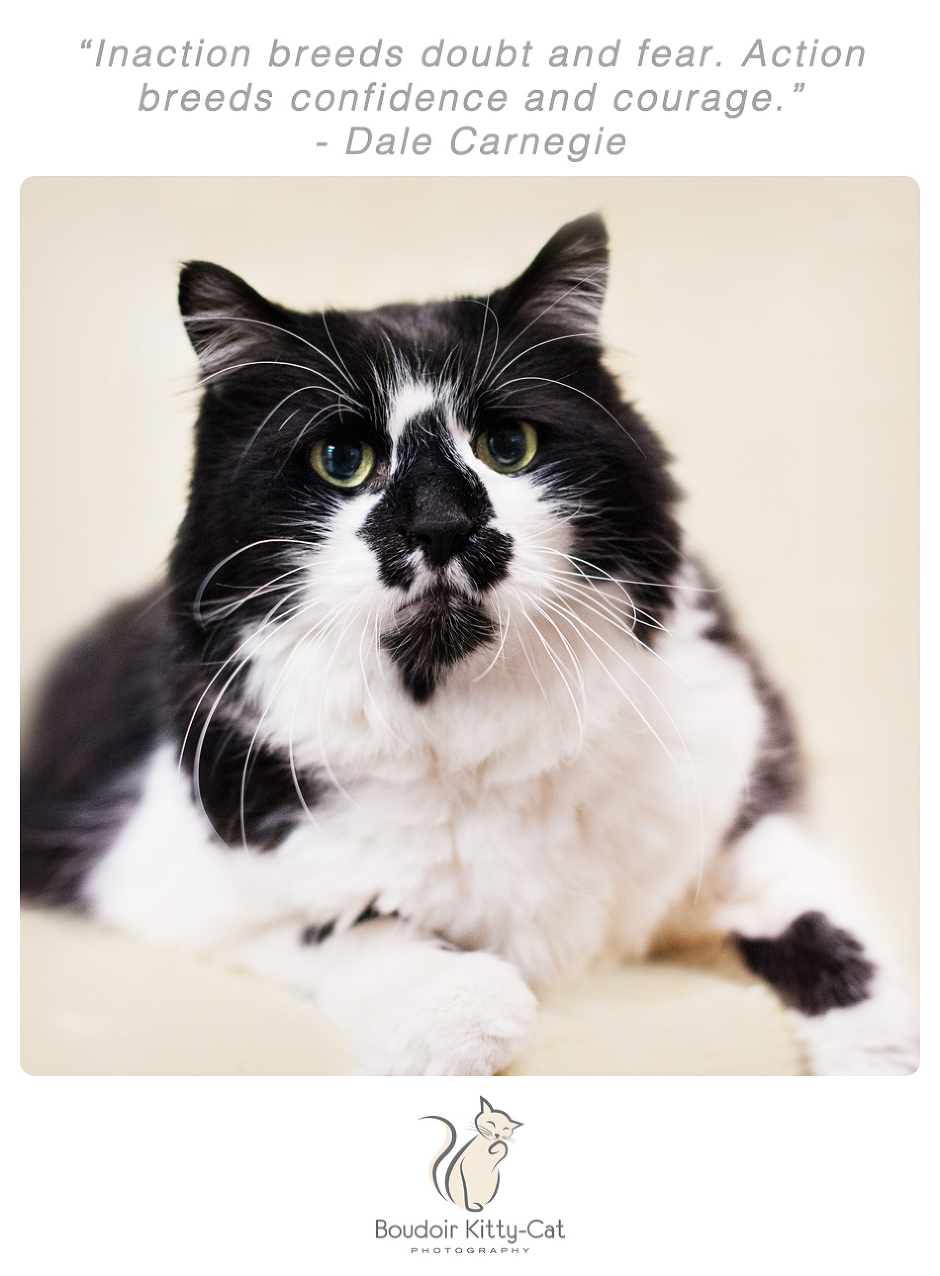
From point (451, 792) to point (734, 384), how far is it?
74 cm

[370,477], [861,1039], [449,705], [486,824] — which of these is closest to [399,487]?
[370,477]

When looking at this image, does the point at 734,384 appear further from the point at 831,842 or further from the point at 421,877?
the point at 421,877

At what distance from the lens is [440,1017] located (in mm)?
1234

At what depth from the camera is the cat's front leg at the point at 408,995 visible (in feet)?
4.07

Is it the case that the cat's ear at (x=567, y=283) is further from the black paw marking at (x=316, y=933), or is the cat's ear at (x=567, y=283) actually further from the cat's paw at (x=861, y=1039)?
the cat's paw at (x=861, y=1039)

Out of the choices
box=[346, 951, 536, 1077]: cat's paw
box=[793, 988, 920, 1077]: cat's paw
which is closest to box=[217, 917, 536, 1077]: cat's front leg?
box=[346, 951, 536, 1077]: cat's paw

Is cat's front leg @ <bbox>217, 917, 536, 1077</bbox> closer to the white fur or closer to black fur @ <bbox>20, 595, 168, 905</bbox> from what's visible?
the white fur

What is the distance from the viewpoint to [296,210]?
143 cm

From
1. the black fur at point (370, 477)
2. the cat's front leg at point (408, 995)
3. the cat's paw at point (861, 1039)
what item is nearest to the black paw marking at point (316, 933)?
the cat's front leg at point (408, 995)

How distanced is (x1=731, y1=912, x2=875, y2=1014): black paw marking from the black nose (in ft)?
2.50

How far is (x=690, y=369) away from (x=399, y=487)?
0.52m
